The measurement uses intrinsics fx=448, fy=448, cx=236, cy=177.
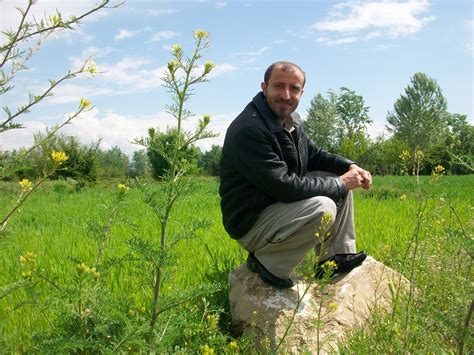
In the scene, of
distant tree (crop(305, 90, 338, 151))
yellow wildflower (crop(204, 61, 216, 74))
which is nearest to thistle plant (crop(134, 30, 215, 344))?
yellow wildflower (crop(204, 61, 216, 74))

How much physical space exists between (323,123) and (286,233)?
49.8 metres

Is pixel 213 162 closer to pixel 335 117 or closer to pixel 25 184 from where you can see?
pixel 335 117

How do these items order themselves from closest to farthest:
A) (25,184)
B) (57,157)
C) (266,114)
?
(57,157) → (25,184) → (266,114)

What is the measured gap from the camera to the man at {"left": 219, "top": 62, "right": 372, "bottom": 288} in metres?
3.06

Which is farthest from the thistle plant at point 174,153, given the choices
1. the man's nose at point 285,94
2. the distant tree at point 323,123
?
the distant tree at point 323,123

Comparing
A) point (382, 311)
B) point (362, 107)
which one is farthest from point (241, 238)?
point (362, 107)

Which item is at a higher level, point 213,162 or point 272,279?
point 272,279

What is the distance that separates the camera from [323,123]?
169 ft

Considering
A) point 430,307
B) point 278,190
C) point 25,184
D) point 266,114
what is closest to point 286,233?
point 278,190

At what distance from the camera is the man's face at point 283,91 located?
338cm

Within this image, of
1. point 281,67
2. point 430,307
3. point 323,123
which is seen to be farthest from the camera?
→ point 323,123

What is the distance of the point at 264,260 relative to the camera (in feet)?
10.6

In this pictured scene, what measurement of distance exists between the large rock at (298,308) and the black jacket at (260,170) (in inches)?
17.2

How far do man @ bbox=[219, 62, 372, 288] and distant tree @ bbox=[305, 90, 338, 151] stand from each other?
46.6 meters
